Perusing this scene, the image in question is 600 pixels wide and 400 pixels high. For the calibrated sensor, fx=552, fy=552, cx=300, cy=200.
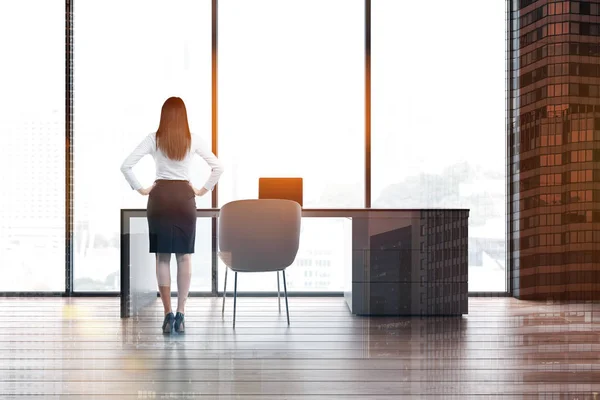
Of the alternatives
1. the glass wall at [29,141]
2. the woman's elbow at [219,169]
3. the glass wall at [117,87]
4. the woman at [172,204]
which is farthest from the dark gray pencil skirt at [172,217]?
the glass wall at [29,141]

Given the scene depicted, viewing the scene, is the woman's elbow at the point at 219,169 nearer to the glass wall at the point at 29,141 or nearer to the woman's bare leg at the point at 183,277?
the woman's bare leg at the point at 183,277

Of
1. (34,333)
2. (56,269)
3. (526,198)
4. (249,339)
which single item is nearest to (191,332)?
(249,339)

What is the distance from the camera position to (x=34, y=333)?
1.37 meters

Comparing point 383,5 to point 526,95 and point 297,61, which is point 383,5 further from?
point 526,95

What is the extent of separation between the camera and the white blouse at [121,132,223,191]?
1.18 m

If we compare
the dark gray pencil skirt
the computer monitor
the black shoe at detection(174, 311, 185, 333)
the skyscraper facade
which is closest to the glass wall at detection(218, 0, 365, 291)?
the computer monitor

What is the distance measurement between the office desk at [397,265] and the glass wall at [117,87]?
0.68 ft

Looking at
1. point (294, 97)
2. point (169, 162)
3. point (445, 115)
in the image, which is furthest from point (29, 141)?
point (445, 115)

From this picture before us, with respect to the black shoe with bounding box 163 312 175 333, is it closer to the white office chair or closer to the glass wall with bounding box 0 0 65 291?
the white office chair

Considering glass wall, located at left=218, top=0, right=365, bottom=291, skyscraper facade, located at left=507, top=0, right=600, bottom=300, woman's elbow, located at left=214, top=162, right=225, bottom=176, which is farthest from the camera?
glass wall, located at left=218, top=0, right=365, bottom=291

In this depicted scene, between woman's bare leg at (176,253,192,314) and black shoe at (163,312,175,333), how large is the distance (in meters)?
0.02

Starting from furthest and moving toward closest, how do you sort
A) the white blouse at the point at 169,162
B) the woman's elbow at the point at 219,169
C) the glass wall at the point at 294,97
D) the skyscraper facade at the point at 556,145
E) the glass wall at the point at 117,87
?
the glass wall at the point at 294,97 < the glass wall at the point at 117,87 < the woman's elbow at the point at 219,169 < the white blouse at the point at 169,162 < the skyscraper facade at the point at 556,145

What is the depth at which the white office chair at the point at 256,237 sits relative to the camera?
1200mm

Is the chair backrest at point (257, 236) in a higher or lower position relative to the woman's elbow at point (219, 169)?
lower
